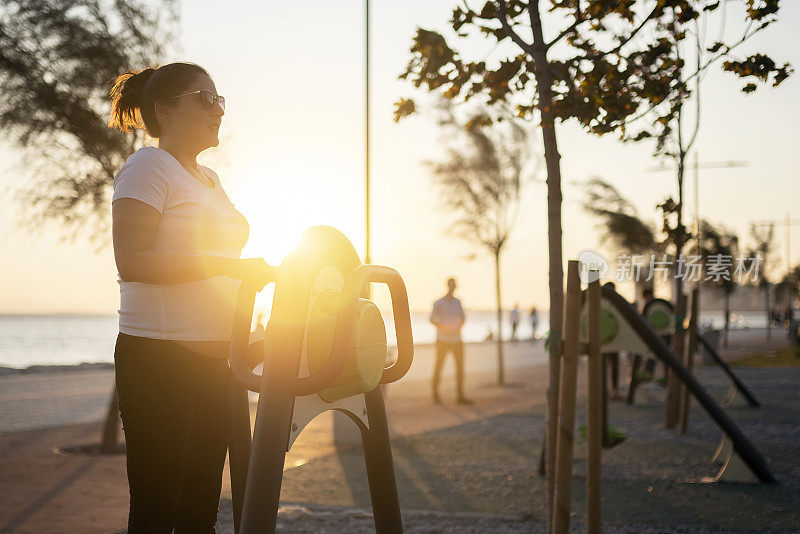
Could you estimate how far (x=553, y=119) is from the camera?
499cm

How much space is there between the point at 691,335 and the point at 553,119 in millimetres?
6203

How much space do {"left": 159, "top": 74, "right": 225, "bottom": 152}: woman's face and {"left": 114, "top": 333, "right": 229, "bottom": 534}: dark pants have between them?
2.05 ft

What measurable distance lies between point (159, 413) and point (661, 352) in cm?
447

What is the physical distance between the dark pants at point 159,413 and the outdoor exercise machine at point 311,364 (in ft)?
0.42

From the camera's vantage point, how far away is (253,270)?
2.19 meters

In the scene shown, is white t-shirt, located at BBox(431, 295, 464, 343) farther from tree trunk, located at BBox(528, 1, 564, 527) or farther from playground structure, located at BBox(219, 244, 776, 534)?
playground structure, located at BBox(219, 244, 776, 534)

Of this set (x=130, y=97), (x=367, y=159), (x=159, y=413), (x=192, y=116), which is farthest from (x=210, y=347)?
(x=367, y=159)

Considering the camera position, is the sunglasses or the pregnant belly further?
the sunglasses

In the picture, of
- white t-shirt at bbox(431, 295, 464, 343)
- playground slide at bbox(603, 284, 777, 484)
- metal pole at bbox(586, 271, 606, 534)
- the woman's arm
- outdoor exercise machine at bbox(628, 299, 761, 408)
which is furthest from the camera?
white t-shirt at bbox(431, 295, 464, 343)

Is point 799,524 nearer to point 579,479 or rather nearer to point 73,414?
point 579,479

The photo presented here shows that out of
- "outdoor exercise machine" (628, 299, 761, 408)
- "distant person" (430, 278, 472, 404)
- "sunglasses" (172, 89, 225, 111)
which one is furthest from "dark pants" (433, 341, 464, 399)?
"sunglasses" (172, 89, 225, 111)

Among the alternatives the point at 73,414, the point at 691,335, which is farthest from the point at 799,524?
the point at 73,414

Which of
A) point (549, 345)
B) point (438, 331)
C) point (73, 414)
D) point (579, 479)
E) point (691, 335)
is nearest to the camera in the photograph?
point (549, 345)

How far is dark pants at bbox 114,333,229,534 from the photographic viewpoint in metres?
2.17
